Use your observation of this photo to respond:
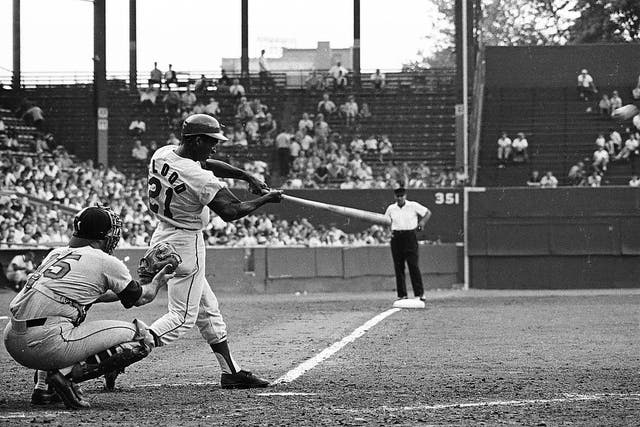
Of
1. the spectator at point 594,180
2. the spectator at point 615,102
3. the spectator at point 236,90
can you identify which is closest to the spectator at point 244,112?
the spectator at point 236,90

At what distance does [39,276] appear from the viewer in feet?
22.4

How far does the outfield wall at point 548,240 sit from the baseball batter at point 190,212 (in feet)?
60.9

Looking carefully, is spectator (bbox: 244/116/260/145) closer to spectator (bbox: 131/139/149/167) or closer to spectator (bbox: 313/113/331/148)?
spectator (bbox: 313/113/331/148)

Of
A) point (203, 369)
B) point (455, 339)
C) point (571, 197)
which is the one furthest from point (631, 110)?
point (571, 197)

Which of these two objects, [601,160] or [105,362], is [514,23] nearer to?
[601,160]

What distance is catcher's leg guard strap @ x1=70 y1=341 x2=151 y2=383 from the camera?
6930mm

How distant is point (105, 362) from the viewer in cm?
696

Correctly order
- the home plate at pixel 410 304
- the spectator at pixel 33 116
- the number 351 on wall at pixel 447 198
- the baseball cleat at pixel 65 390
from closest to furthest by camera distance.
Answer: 1. the baseball cleat at pixel 65 390
2. the home plate at pixel 410 304
3. the number 351 on wall at pixel 447 198
4. the spectator at pixel 33 116

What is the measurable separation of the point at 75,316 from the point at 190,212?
50.4 inches

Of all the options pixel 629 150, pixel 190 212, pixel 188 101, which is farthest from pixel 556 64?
pixel 190 212

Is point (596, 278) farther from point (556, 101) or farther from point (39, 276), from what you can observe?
point (39, 276)

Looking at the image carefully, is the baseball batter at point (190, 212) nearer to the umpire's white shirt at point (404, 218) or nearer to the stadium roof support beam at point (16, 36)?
the umpire's white shirt at point (404, 218)

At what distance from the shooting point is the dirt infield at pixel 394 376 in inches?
253

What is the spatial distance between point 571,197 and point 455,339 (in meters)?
14.7
